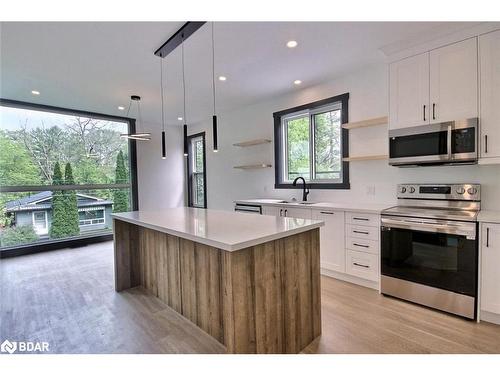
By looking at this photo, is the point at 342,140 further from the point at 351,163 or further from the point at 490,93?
the point at 490,93

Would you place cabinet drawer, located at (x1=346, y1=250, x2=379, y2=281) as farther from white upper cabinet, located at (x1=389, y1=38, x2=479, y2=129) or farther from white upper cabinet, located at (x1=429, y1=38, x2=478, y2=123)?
white upper cabinet, located at (x1=429, y1=38, x2=478, y2=123)

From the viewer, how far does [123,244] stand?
3057 millimetres

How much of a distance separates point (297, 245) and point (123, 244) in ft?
7.17

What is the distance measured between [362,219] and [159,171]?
489cm

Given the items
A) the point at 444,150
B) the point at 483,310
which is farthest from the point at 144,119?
the point at 483,310

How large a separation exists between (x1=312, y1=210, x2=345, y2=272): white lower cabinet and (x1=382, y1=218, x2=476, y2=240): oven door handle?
54 cm

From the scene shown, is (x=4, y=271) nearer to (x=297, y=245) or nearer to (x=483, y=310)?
(x=297, y=245)

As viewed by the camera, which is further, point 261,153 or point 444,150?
point 261,153

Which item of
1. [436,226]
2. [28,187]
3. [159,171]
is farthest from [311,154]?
[28,187]

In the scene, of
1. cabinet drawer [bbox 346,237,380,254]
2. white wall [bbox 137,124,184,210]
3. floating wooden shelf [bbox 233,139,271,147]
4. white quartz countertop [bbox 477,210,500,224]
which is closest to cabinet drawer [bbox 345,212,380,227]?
cabinet drawer [bbox 346,237,380,254]

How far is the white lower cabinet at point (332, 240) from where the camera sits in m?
3.12

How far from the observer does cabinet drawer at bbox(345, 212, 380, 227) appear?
2.81m

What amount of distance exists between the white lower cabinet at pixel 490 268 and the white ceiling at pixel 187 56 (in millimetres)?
1856

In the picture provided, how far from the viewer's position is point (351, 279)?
3121mm
